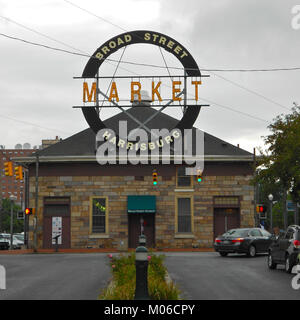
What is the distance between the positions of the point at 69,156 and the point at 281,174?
18688mm

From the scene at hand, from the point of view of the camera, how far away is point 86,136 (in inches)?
1815

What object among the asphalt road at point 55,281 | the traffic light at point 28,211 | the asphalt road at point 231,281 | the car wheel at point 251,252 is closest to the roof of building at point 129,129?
the traffic light at point 28,211

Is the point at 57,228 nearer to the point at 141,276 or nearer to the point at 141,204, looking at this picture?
the point at 141,204

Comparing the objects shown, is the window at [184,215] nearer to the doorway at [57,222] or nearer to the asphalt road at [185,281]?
the doorway at [57,222]

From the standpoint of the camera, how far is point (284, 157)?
2659 centimetres

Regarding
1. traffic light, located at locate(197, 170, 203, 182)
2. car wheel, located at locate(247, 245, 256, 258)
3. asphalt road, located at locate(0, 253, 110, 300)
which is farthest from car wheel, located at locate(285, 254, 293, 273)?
traffic light, located at locate(197, 170, 203, 182)

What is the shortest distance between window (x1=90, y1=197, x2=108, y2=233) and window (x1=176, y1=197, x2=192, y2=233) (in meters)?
4.95

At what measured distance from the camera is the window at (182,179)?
143ft

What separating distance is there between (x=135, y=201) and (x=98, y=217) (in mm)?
2749
